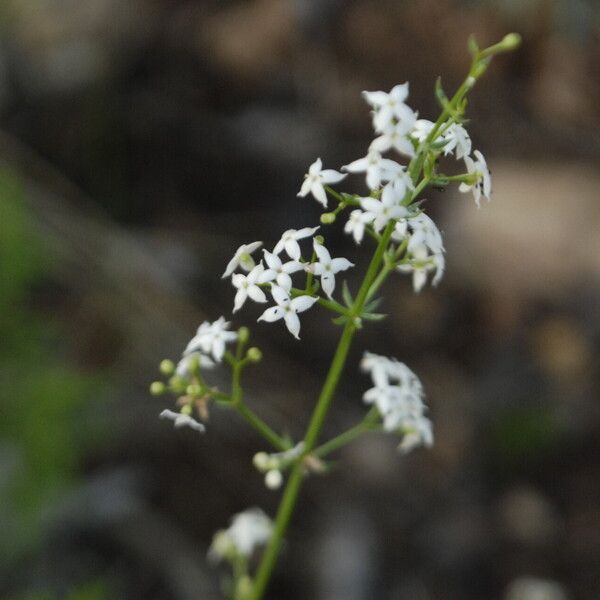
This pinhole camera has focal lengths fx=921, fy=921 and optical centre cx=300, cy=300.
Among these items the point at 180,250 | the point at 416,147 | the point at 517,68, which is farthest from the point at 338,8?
the point at 416,147

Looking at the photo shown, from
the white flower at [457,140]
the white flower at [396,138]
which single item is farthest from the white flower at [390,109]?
the white flower at [457,140]

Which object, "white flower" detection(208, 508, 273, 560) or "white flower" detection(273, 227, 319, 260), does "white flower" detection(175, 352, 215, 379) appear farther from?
"white flower" detection(208, 508, 273, 560)

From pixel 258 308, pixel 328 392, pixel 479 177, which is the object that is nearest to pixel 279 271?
pixel 328 392

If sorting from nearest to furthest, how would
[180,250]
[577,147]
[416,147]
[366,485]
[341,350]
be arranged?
[416,147] < [341,350] < [366,485] < [180,250] < [577,147]

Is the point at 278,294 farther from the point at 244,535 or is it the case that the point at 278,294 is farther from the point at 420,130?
the point at 244,535

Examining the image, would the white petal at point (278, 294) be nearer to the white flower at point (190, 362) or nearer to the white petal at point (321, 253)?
the white petal at point (321, 253)

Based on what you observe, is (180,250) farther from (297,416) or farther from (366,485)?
(366,485)
